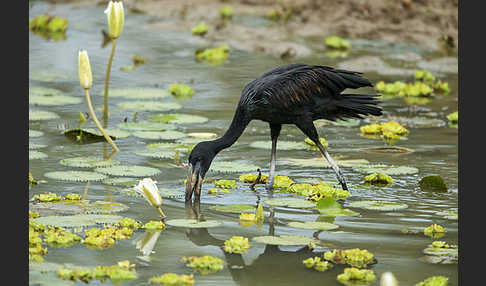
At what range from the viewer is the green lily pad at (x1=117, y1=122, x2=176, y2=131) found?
10.8 metres

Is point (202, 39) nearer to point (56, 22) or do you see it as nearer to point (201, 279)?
point (56, 22)

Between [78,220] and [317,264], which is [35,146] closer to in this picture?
[78,220]

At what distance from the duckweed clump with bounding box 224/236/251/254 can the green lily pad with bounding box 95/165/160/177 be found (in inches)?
93.7

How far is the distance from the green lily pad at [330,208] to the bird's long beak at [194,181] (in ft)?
3.68

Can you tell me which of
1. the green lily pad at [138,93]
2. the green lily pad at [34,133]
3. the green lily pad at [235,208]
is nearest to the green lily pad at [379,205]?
the green lily pad at [235,208]

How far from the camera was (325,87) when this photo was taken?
28.5 feet

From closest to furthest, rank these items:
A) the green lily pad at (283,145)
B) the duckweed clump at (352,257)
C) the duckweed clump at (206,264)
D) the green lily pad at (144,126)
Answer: the duckweed clump at (206,264) < the duckweed clump at (352,257) < the green lily pad at (283,145) < the green lily pad at (144,126)

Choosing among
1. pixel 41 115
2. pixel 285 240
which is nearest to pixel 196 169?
pixel 285 240

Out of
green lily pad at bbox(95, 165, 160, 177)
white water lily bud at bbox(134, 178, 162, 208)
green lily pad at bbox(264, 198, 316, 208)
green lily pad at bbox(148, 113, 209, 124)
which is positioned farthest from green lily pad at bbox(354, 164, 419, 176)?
white water lily bud at bbox(134, 178, 162, 208)

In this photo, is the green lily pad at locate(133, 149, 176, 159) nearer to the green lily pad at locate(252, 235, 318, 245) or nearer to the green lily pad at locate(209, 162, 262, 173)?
the green lily pad at locate(209, 162, 262, 173)

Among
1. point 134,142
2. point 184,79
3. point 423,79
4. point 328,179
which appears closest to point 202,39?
point 184,79

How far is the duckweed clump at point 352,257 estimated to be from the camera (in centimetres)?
629

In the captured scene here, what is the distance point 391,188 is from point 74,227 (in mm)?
3227

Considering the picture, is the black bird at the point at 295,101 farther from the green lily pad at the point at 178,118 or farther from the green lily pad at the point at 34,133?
the green lily pad at the point at 34,133
